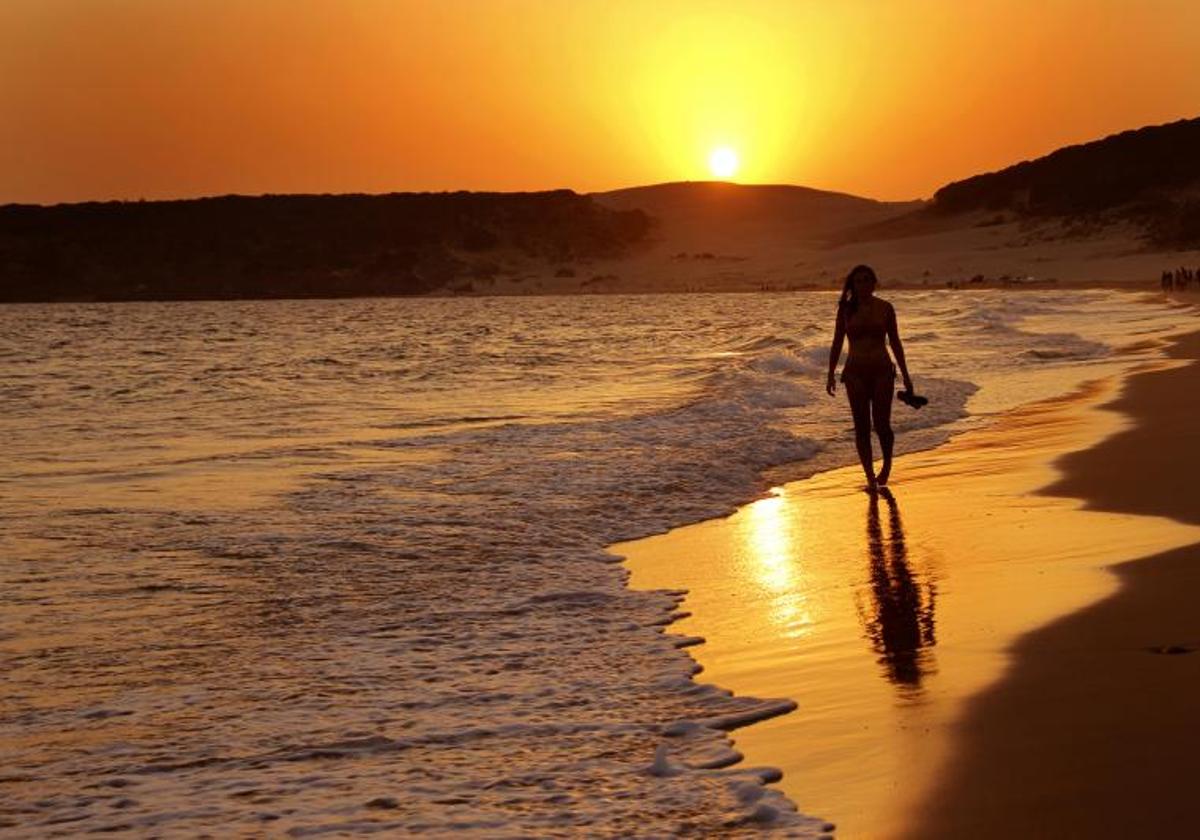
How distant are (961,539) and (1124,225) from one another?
11334cm

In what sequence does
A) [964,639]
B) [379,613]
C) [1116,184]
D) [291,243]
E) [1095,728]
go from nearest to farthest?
[1095,728]
[964,639]
[379,613]
[1116,184]
[291,243]

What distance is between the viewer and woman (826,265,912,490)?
11383 mm

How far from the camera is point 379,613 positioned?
720 centimetres

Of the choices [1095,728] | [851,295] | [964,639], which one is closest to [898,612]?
[964,639]

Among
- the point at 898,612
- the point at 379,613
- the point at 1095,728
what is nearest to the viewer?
the point at 1095,728

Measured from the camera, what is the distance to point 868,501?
10.4m

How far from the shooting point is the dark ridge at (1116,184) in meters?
114

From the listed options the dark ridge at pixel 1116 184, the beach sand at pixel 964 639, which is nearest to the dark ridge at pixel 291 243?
the dark ridge at pixel 1116 184

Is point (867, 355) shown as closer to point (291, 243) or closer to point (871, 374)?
point (871, 374)

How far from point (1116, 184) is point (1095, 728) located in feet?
419

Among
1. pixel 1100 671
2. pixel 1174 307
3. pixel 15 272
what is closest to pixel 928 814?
pixel 1100 671

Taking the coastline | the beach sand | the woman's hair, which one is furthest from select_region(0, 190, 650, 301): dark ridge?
the coastline

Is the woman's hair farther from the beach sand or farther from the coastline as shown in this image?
the coastline

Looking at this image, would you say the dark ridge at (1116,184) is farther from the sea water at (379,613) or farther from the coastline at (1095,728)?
the coastline at (1095,728)
